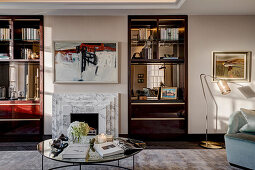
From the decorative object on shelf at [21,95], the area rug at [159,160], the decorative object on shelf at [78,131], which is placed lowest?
the area rug at [159,160]

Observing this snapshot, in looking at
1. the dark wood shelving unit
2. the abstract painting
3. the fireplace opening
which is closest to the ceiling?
the dark wood shelving unit

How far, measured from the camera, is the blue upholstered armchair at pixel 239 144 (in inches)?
94.2

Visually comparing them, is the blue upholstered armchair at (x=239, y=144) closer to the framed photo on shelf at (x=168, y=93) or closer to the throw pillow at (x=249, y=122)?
the throw pillow at (x=249, y=122)

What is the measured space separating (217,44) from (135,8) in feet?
5.85

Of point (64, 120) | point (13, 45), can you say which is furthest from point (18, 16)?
point (64, 120)

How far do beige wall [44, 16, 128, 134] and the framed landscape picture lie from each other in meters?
1.91

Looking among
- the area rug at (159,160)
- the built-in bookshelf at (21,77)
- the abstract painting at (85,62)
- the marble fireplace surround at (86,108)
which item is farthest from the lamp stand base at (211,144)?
the built-in bookshelf at (21,77)

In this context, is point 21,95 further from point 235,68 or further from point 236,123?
point 235,68

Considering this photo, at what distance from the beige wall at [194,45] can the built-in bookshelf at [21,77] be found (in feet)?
0.70

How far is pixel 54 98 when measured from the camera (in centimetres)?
381

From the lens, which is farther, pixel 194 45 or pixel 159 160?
pixel 194 45

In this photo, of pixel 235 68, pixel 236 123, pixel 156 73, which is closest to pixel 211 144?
pixel 236 123

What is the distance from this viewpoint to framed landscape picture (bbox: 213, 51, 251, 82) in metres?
3.86

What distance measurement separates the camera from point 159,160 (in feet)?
9.43
